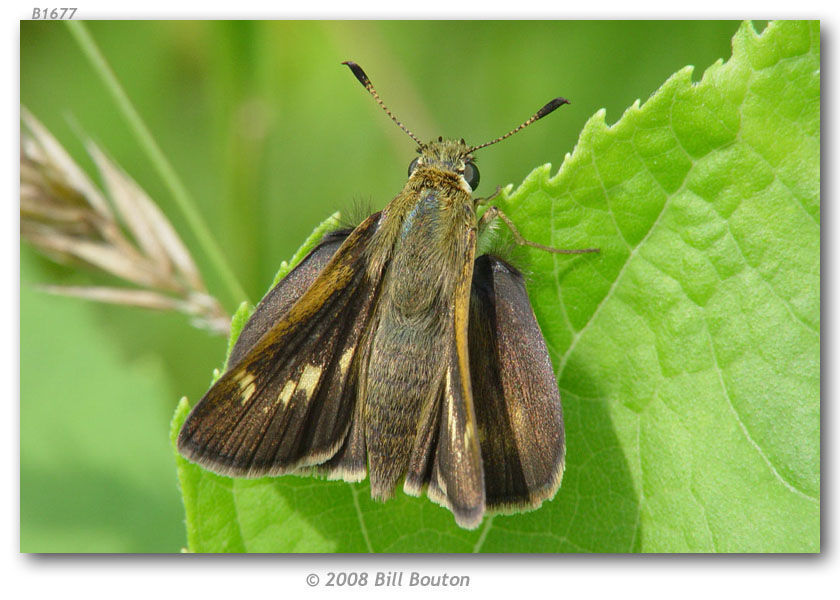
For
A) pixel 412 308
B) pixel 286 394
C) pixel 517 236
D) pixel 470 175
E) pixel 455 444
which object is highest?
pixel 470 175

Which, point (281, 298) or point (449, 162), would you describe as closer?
point (281, 298)

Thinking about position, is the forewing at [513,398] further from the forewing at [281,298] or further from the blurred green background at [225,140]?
the blurred green background at [225,140]

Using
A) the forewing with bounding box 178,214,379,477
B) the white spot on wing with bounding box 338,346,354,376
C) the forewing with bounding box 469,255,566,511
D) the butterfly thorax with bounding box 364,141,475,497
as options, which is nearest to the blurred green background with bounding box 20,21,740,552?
the forewing with bounding box 178,214,379,477

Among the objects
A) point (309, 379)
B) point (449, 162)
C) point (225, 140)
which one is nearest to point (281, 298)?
point (309, 379)

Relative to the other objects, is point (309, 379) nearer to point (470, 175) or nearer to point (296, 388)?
point (296, 388)

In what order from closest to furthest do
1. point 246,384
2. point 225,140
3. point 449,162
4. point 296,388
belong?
1. point 246,384
2. point 296,388
3. point 449,162
4. point 225,140

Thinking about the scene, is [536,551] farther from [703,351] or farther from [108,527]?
[108,527]

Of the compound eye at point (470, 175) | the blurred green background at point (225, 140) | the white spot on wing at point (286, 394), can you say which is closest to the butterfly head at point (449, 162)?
the compound eye at point (470, 175)
